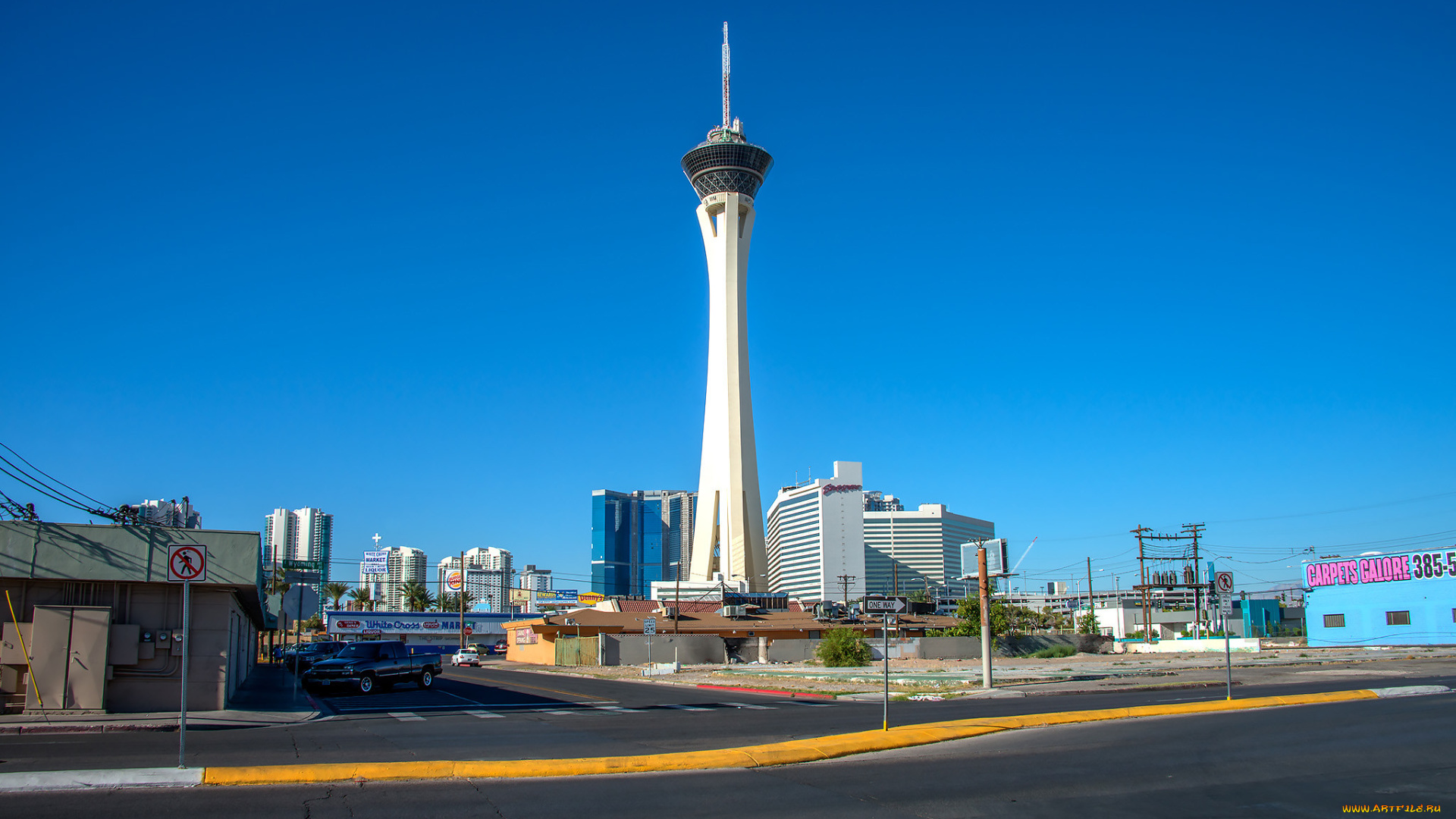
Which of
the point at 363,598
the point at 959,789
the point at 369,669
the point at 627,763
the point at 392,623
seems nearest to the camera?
the point at 959,789

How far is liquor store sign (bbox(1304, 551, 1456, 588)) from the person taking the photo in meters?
64.9

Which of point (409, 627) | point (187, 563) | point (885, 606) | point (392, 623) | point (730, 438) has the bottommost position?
point (409, 627)

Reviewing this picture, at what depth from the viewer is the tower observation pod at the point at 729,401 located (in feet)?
445

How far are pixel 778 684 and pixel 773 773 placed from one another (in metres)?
22.6

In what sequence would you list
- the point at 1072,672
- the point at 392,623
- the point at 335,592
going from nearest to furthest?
the point at 1072,672 → the point at 392,623 → the point at 335,592

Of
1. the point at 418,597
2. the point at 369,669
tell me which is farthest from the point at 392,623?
the point at 369,669

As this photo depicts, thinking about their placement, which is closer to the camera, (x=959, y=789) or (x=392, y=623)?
(x=959, y=789)

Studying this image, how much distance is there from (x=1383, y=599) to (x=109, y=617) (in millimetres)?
77037

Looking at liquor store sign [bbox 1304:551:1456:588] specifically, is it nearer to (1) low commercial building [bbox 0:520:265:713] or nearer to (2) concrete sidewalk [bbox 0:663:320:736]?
(2) concrete sidewalk [bbox 0:663:320:736]

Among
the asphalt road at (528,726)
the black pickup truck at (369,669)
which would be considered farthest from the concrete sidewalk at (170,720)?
the black pickup truck at (369,669)

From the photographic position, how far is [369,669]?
3144cm

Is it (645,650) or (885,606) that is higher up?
(885,606)

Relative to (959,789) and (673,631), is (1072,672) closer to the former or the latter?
(959,789)

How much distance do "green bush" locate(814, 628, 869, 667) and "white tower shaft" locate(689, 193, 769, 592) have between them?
80407 millimetres
